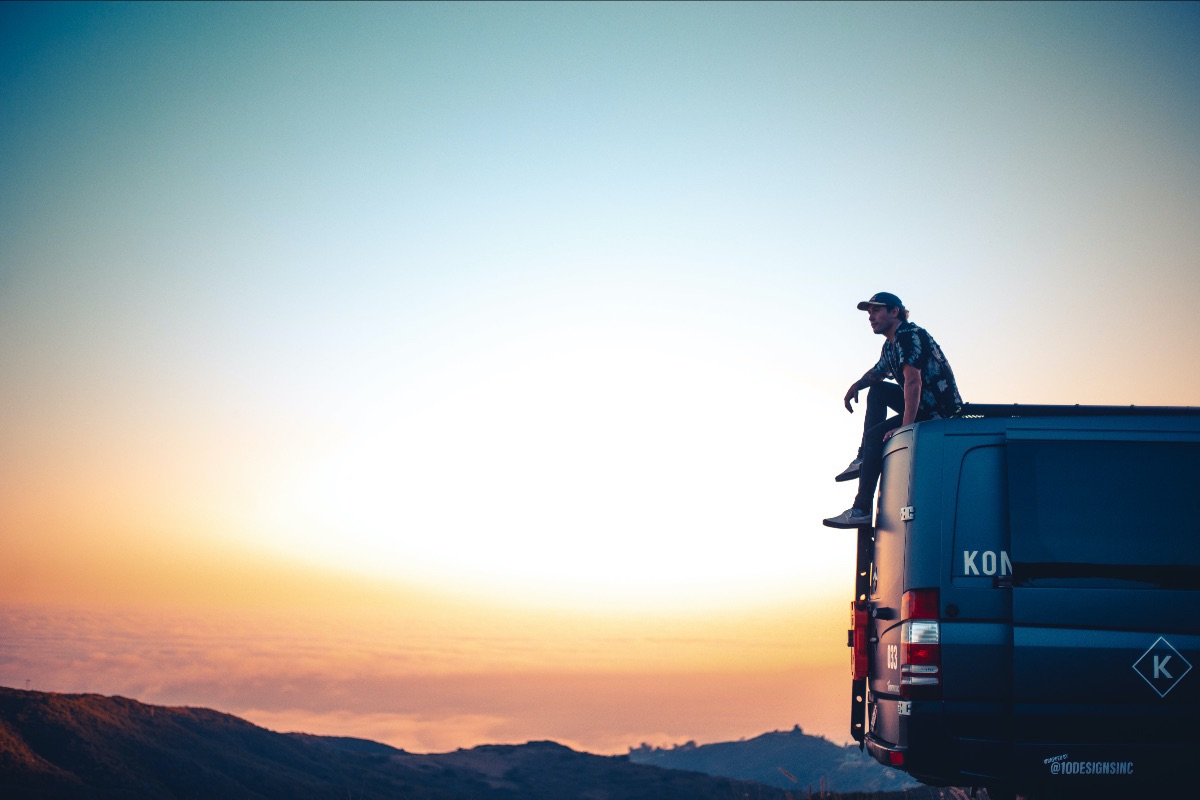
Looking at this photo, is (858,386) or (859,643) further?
(858,386)

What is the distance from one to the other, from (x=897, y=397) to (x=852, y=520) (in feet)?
4.67

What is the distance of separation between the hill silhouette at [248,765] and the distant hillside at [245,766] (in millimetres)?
31

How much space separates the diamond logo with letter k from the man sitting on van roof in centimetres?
200

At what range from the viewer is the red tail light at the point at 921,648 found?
19.1 ft

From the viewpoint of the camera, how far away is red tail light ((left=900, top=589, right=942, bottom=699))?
583 cm

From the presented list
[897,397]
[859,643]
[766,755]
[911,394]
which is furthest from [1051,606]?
[766,755]

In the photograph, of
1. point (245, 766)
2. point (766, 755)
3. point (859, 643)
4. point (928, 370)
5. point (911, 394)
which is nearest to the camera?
point (859, 643)

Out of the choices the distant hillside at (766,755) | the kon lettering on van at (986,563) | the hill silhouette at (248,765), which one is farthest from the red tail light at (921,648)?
the distant hillside at (766,755)

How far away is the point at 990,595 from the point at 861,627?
1338 millimetres

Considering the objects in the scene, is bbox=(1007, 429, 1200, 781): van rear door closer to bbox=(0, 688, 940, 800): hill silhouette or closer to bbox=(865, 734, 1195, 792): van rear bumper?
bbox=(865, 734, 1195, 792): van rear bumper

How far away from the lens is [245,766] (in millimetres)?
19109

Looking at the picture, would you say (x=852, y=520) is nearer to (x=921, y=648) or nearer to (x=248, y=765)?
(x=921, y=648)

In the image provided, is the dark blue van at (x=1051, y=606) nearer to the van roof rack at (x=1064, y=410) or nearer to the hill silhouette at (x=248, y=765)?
the van roof rack at (x=1064, y=410)

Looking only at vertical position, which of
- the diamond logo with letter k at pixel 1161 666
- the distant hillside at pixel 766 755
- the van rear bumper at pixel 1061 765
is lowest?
the distant hillside at pixel 766 755
